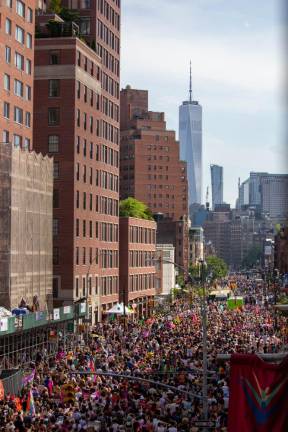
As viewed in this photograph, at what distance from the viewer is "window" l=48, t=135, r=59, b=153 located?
91.1 m

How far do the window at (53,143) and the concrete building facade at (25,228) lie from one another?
13377 millimetres

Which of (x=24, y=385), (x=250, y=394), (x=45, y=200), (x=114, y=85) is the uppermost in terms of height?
(x=114, y=85)

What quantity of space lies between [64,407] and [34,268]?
3834cm

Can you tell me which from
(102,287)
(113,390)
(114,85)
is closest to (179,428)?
(113,390)

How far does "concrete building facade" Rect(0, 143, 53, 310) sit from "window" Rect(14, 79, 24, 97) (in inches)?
199

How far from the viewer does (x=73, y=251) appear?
90000 mm

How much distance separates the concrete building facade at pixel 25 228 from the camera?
66562 millimetres

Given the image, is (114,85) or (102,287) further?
(114,85)

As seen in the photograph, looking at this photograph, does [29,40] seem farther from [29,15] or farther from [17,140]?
[17,140]

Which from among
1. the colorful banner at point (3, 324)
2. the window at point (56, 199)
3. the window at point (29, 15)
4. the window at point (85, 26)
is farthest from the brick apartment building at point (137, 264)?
the colorful banner at point (3, 324)

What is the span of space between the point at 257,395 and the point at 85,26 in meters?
92.8

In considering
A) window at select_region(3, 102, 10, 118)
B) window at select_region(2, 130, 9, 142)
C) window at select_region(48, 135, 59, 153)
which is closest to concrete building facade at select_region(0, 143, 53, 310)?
window at select_region(2, 130, 9, 142)

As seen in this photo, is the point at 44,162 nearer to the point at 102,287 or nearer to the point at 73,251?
the point at 73,251

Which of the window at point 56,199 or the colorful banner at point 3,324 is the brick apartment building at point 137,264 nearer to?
the window at point 56,199
